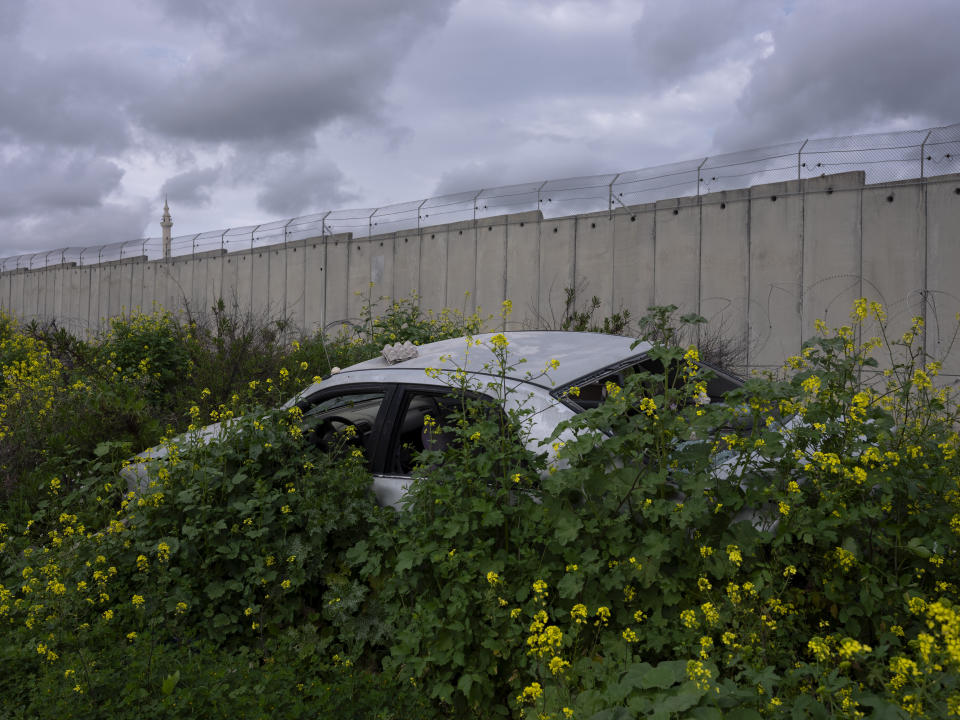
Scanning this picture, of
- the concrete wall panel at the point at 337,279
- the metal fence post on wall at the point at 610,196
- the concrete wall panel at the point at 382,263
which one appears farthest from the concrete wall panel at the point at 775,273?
the concrete wall panel at the point at 337,279

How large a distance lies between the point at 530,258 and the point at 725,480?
34.9 ft

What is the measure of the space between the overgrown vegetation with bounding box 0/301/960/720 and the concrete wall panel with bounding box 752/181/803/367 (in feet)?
23.2

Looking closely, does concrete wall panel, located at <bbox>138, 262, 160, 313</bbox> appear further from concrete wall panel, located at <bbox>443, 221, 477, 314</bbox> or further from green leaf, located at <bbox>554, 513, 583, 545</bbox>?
green leaf, located at <bbox>554, 513, 583, 545</bbox>

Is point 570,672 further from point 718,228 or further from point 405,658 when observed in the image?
point 718,228

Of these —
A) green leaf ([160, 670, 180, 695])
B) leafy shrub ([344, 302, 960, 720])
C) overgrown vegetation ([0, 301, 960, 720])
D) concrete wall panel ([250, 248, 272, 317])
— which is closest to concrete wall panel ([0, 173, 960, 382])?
concrete wall panel ([250, 248, 272, 317])

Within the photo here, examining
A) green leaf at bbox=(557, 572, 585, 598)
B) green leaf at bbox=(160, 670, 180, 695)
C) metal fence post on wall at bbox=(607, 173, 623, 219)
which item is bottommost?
green leaf at bbox=(160, 670, 180, 695)

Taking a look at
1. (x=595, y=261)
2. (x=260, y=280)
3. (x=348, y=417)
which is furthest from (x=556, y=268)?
(x=260, y=280)

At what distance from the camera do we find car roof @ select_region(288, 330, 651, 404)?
3549 millimetres

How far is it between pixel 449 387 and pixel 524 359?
1.46ft

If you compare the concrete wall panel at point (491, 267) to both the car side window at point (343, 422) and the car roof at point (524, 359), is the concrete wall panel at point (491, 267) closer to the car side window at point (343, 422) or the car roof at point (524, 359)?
the car side window at point (343, 422)

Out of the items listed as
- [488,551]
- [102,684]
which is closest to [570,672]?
[488,551]

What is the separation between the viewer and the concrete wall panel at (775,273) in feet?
33.4

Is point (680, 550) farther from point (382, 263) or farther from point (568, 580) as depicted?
point (382, 263)

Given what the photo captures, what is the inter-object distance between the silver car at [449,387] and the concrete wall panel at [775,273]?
640cm
